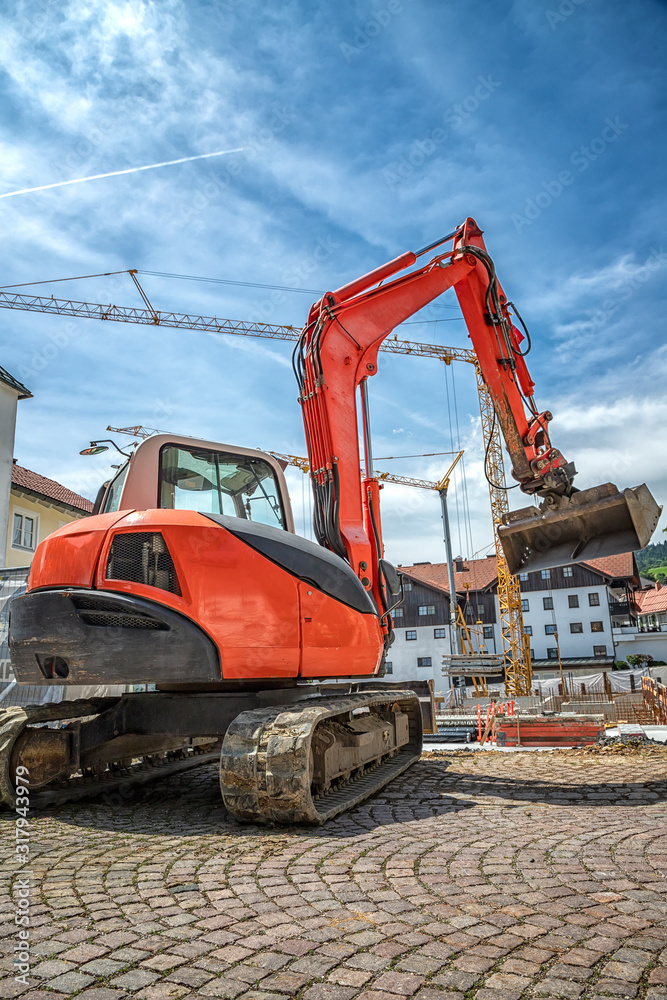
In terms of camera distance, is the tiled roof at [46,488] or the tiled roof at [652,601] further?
the tiled roof at [652,601]

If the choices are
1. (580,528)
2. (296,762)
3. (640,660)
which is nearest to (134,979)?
(296,762)

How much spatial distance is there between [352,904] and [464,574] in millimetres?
61149

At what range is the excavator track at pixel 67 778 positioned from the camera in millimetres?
5801

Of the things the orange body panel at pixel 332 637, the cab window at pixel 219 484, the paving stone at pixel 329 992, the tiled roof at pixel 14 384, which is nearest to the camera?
the paving stone at pixel 329 992

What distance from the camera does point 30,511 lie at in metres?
25.3

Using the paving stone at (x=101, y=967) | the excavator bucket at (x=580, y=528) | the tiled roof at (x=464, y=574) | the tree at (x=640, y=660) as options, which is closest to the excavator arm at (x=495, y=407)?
the excavator bucket at (x=580, y=528)

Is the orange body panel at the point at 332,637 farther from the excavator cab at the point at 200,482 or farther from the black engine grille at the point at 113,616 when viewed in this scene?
the black engine grille at the point at 113,616

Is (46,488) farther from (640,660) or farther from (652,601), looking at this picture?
(652,601)

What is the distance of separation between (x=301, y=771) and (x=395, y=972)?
234 centimetres

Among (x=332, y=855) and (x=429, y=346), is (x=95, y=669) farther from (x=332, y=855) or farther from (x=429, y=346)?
(x=429, y=346)

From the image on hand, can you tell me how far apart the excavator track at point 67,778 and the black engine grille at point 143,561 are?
186 centimetres

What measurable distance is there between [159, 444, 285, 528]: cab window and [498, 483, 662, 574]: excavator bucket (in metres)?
3.48

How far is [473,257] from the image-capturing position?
8.74 metres

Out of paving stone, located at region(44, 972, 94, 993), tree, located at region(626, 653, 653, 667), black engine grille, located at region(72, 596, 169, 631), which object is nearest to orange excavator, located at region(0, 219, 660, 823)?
black engine grille, located at region(72, 596, 169, 631)
